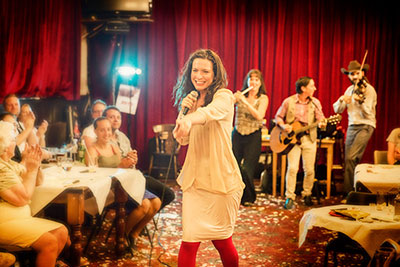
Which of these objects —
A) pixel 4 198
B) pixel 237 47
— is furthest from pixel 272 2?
pixel 4 198

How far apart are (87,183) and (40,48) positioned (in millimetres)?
4290

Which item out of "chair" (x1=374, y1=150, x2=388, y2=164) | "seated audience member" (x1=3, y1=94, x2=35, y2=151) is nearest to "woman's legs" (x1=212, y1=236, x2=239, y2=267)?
"chair" (x1=374, y1=150, x2=388, y2=164)

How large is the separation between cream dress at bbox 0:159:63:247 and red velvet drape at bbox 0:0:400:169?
5.32m

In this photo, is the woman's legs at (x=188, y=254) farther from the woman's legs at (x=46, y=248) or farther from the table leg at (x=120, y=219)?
the table leg at (x=120, y=219)

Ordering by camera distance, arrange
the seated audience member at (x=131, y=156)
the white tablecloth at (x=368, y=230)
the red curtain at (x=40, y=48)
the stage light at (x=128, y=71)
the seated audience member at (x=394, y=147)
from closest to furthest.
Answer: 1. the white tablecloth at (x=368, y=230)
2. the seated audience member at (x=131, y=156)
3. the seated audience member at (x=394, y=147)
4. the red curtain at (x=40, y=48)
5. the stage light at (x=128, y=71)

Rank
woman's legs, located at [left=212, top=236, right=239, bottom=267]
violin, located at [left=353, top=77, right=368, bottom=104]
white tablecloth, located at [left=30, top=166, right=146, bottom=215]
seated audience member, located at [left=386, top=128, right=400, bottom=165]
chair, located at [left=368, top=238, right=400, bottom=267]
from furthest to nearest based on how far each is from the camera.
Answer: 1. violin, located at [left=353, top=77, right=368, bottom=104]
2. seated audience member, located at [left=386, top=128, right=400, bottom=165]
3. white tablecloth, located at [left=30, top=166, right=146, bottom=215]
4. woman's legs, located at [left=212, top=236, right=239, bottom=267]
5. chair, located at [left=368, top=238, right=400, bottom=267]

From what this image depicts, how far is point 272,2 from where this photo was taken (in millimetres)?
8219

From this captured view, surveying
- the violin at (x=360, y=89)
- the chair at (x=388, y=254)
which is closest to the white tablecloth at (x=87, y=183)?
the chair at (x=388, y=254)

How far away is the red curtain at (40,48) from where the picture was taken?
6.64 m

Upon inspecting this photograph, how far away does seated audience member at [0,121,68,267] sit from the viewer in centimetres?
280

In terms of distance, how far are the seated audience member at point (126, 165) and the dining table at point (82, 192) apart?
0.58 feet

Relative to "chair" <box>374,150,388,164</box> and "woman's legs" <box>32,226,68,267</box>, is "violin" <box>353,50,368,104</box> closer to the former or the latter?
"chair" <box>374,150,388,164</box>

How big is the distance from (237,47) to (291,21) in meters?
1.08

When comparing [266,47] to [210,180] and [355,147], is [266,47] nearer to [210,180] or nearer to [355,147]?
[355,147]
